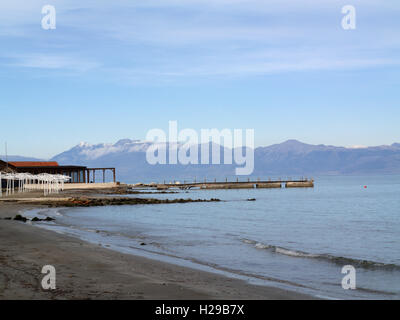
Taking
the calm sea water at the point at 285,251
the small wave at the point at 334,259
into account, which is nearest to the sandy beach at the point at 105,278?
the calm sea water at the point at 285,251

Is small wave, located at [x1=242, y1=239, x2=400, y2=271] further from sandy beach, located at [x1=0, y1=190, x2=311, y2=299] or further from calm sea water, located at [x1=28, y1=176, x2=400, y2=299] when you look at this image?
sandy beach, located at [x1=0, y1=190, x2=311, y2=299]

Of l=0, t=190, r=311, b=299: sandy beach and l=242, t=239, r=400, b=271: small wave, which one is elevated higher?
l=0, t=190, r=311, b=299: sandy beach

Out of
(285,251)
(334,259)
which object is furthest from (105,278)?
(285,251)

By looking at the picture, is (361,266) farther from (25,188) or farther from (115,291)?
(25,188)

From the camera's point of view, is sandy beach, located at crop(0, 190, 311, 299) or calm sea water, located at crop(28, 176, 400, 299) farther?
calm sea water, located at crop(28, 176, 400, 299)

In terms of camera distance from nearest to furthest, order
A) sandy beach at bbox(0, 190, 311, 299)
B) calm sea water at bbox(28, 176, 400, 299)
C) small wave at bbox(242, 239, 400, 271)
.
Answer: sandy beach at bbox(0, 190, 311, 299)
calm sea water at bbox(28, 176, 400, 299)
small wave at bbox(242, 239, 400, 271)

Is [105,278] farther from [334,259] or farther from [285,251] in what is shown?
[285,251]

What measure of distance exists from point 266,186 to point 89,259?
129499mm

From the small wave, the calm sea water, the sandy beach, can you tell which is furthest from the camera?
the small wave

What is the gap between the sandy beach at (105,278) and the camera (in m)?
10.7

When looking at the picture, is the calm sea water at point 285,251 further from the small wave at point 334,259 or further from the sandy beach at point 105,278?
the sandy beach at point 105,278

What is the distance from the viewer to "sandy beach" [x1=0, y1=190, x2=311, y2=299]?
10.7 meters

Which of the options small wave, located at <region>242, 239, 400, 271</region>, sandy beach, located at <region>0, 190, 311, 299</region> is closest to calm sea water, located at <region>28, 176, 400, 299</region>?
small wave, located at <region>242, 239, 400, 271</region>
